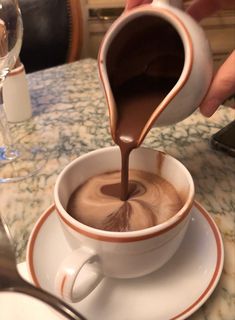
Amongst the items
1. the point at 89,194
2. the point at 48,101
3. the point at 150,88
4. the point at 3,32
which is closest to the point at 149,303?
the point at 89,194

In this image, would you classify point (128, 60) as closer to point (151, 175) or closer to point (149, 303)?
point (151, 175)

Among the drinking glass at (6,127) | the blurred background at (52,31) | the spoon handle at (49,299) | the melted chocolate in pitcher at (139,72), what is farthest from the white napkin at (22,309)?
the blurred background at (52,31)

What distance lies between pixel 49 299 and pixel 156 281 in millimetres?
126

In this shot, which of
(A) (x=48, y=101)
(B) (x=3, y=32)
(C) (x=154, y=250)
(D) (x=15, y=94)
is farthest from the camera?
(A) (x=48, y=101)

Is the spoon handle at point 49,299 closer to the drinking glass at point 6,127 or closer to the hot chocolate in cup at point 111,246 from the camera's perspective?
the hot chocolate in cup at point 111,246

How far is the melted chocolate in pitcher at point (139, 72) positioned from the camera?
1.77ft

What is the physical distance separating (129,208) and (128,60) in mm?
215

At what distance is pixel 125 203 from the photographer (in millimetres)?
535

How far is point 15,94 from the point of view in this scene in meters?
0.85

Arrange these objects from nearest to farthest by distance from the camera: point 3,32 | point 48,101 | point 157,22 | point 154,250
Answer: point 154,250 < point 157,22 < point 3,32 < point 48,101

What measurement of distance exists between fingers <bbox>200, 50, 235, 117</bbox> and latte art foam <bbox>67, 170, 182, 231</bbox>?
0.13 metres

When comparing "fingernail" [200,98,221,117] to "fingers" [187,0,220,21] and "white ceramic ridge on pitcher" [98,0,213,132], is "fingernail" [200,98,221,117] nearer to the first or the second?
"white ceramic ridge on pitcher" [98,0,213,132]

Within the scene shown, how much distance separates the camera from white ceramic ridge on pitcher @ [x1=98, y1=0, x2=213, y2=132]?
1.59ft

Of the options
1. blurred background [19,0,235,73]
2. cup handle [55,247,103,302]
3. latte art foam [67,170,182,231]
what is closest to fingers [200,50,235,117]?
latte art foam [67,170,182,231]
